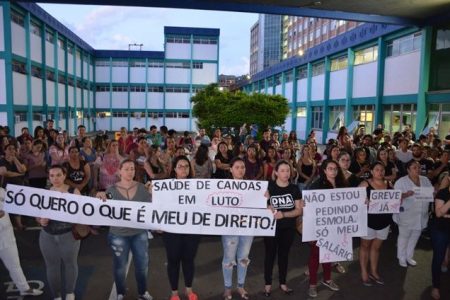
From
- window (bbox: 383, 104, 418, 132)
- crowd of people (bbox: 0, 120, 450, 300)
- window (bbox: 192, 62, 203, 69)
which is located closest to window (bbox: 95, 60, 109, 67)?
window (bbox: 192, 62, 203, 69)

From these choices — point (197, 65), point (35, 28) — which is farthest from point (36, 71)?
point (197, 65)

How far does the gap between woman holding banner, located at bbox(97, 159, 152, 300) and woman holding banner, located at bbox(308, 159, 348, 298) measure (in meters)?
2.48

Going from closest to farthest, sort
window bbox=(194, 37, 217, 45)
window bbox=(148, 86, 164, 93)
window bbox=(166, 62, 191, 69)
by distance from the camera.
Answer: window bbox=(194, 37, 217, 45)
window bbox=(166, 62, 191, 69)
window bbox=(148, 86, 164, 93)

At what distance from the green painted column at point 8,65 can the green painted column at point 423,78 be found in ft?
78.0

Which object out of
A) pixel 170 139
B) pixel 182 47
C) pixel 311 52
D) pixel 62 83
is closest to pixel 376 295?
pixel 170 139

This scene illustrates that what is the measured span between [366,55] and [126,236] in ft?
84.0

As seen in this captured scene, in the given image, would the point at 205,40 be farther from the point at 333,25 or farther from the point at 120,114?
the point at 333,25

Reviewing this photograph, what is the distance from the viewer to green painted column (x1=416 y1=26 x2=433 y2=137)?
19.5m

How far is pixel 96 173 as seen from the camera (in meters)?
8.88

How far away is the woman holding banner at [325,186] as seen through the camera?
5.70 metres

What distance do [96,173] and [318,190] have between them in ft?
18.1

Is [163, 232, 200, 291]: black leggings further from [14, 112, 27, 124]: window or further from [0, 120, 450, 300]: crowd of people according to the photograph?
[14, 112, 27, 124]: window

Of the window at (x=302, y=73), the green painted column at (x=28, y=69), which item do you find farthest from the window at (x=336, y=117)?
the green painted column at (x=28, y=69)

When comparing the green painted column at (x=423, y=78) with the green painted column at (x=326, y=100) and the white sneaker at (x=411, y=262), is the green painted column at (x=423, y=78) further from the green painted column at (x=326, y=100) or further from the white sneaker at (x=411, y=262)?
the white sneaker at (x=411, y=262)
